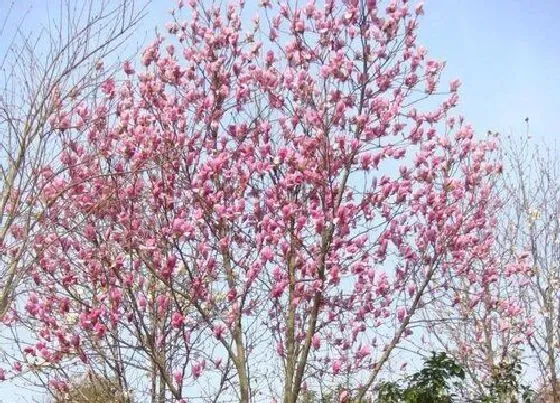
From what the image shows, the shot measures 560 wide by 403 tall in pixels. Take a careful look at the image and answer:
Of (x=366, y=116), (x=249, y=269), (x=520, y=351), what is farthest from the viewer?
(x=520, y=351)

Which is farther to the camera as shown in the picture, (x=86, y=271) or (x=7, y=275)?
(x=86, y=271)


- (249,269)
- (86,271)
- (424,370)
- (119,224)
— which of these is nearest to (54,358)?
(86,271)

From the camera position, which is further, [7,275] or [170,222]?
[170,222]

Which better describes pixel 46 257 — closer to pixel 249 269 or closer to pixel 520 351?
pixel 249 269

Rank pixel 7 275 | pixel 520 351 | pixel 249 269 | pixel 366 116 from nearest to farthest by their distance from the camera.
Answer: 1. pixel 7 275
2. pixel 249 269
3. pixel 366 116
4. pixel 520 351

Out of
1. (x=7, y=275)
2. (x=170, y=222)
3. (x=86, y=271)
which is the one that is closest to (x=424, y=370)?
(x=170, y=222)

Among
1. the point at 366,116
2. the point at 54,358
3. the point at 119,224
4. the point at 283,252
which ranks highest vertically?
the point at 366,116

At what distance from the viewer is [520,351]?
1168 cm

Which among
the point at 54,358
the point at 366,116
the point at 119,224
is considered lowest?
the point at 54,358

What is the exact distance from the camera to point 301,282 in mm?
7262

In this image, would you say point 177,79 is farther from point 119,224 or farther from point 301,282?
point 301,282

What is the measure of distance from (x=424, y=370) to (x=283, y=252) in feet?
7.10

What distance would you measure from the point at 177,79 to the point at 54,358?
3.26m

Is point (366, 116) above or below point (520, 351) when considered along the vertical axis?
above
